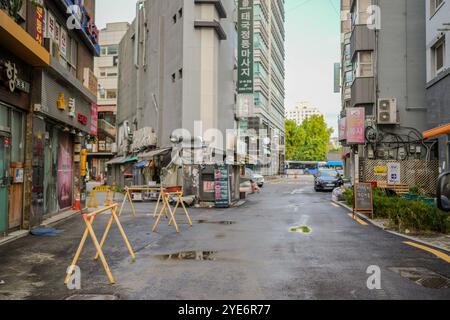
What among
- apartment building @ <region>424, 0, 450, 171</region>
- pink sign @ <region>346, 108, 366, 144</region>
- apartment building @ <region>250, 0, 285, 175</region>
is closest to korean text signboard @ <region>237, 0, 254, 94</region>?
pink sign @ <region>346, 108, 366, 144</region>

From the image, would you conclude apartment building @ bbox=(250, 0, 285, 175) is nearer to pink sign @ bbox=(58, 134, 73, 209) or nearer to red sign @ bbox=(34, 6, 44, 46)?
pink sign @ bbox=(58, 134, 73, 209)

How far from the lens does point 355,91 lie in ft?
86.7

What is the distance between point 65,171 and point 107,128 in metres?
45.9

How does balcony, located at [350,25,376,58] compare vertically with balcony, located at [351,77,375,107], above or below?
above

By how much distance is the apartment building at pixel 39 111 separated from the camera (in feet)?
34.0

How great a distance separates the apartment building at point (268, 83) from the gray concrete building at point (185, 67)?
69.9ft

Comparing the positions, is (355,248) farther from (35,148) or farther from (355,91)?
(355,91)

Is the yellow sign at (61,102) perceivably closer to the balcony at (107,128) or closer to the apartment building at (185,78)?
the apartment building at (185,78)

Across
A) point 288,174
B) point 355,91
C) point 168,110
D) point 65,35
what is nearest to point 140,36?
point 168,110

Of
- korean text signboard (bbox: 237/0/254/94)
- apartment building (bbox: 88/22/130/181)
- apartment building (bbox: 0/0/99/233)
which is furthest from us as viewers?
apartment building (bbox: 88/22/130/181)

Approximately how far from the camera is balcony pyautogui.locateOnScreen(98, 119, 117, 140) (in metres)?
58.9

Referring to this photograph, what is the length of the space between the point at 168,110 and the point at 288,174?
6072 cm

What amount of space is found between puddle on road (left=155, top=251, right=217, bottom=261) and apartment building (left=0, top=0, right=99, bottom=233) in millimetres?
4640

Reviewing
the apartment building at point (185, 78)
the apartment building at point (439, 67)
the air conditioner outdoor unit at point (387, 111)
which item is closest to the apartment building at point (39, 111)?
the apartment building at point (185, 78)
